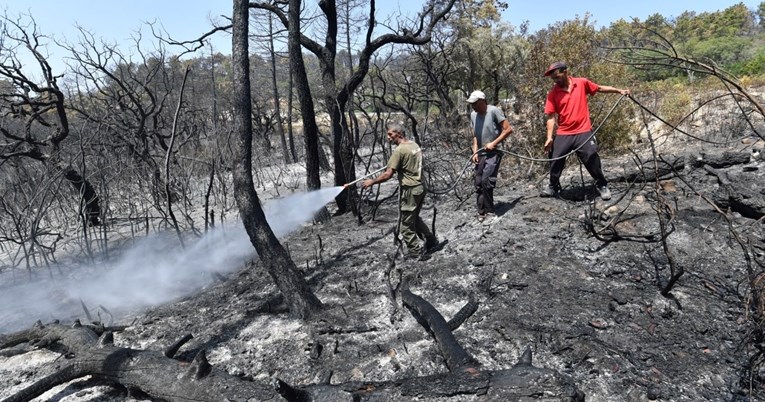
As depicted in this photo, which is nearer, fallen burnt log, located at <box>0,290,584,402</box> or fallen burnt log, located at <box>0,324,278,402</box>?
fallen burnt log, located at <box>0,290,584,402</box>

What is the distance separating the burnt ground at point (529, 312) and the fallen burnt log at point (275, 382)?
0.14 m

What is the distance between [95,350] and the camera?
3299mm

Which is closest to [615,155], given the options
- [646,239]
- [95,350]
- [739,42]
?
[646,239]

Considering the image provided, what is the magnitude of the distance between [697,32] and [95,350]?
4688 cm

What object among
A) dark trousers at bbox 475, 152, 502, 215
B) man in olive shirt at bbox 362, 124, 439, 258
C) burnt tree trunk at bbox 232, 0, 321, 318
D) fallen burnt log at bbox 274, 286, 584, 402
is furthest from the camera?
dark trousers at bbox 475, 152, 502, 215

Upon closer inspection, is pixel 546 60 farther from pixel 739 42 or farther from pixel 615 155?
pixel 739 42

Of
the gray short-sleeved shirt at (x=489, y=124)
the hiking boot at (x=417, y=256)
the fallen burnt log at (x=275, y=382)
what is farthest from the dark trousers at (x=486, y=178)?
the fallen burnt log at (x=275, y=382)

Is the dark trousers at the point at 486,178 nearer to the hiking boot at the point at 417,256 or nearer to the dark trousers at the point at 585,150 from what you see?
the dark trousers at the point at 585,150

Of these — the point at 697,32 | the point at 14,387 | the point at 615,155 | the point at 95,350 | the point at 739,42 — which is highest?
the point at 697,32

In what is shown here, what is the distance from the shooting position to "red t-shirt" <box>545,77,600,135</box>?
509 centimetres

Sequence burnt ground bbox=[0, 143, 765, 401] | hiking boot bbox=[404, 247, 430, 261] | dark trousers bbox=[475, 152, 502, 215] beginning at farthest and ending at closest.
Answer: dark trousers bbox=[475, 152, 502, 215] → hiking boot bbox=[404, 247, 430, 261] → burnt ground bbox=[0, 143, 765, 401]

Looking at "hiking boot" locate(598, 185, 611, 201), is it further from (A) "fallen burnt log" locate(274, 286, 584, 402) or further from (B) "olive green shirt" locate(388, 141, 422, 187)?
(A) "fallen burnt log" locate(274, 286, 584, 402)

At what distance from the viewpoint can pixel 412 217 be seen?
16.1 feet

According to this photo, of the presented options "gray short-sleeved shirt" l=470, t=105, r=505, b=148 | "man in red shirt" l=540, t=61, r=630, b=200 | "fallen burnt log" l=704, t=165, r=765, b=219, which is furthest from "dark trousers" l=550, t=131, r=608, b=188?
"fallen burnt log" l=704, t=165, r=765, b=219
